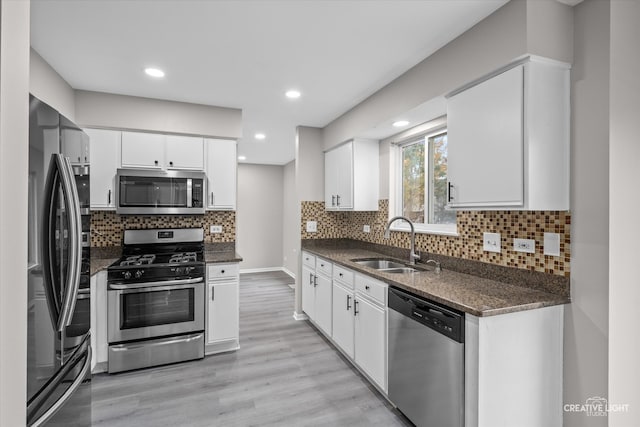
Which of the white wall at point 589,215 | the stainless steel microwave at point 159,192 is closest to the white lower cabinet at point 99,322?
the stainless steel microwave at point 159,192

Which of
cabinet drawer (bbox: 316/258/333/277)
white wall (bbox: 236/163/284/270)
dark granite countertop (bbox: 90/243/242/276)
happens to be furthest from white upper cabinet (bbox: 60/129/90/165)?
white wall (bbox: 236/163/284/270)

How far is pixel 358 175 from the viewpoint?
3.63m

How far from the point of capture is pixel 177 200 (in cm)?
329

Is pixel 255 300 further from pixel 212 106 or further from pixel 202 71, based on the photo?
pixel 202 71

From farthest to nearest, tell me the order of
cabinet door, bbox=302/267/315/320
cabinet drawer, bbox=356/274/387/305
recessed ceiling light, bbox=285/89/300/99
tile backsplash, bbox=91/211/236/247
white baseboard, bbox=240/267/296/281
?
white baseboard, bbox=240/267/296/281
cabinet door, bbox=302/267/315/320
tile backsplash, bbox=91/211/236/247
recessed ceiling light, bbox=285/89/300/99
cabinet drawer, bbox=356/274/387/305

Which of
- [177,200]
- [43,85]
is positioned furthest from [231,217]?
[43,85]

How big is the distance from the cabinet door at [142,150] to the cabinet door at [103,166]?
0.08 meters

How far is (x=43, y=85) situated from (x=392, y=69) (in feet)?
9.04

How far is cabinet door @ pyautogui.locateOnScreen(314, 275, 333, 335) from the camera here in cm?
329

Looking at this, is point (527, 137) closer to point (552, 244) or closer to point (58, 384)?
point (552, 244)

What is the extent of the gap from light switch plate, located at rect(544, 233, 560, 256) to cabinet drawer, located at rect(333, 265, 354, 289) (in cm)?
144

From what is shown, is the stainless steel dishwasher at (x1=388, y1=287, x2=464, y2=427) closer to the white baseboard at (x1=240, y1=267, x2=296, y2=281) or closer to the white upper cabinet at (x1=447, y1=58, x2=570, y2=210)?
the white upper cabinet at (x1=447, y1=58, x2=570, y2=210)

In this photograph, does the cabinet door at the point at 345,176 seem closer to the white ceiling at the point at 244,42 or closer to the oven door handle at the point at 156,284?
A: the white ceiling at the point at 244,42

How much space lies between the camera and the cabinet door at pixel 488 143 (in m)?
1.74
